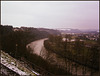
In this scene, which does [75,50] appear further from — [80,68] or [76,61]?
[80,68]

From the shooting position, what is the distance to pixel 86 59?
15.8 feet

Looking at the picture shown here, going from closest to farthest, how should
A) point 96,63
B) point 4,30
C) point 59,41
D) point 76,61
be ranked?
point 4,30, point 96,63, point 76,61, point 59,41

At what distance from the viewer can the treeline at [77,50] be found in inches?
172

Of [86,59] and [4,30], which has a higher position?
[4,30]

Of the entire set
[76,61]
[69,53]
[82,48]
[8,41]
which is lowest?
[76,61]

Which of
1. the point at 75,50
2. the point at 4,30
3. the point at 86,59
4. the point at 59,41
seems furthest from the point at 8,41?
the point at 86,59

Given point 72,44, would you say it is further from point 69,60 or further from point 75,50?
point 69,60

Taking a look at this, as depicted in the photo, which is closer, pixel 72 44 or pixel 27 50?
pixel 27 50

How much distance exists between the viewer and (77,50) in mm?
5211

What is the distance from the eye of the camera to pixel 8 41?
458 cm

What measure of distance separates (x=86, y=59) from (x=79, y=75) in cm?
98

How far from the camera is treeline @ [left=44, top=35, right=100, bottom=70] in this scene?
4.38 metres

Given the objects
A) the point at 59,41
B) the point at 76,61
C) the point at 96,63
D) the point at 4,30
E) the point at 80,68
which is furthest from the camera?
the point at 59,41

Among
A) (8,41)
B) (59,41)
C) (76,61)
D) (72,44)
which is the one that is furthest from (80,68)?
(8,41)
